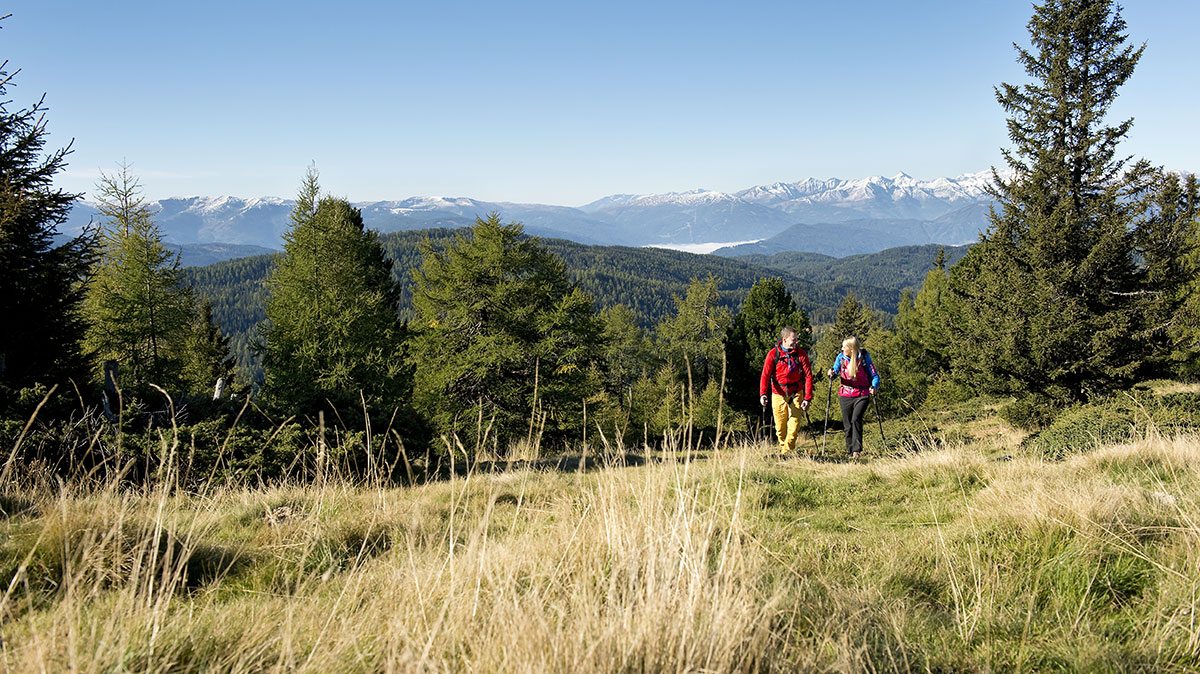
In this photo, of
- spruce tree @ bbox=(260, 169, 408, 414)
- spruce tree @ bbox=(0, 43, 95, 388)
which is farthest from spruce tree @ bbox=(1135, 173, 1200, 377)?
spruce tree @ bbox=(0, 43, 95, 388)

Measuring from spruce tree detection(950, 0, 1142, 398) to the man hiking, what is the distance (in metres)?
9.61

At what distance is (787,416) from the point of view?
989 cm

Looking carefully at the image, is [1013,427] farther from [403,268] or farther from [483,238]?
[403,268]

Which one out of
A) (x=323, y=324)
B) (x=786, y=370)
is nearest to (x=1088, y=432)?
(x=786, y=370)

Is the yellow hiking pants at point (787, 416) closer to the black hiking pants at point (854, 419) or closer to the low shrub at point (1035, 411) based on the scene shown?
the black hiking pants at point (854, 419)

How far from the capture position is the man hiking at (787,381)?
31.0ft

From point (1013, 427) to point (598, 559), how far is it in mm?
18627

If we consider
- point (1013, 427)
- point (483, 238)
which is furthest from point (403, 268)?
point (1013, 427)

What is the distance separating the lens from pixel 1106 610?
9.23 feet

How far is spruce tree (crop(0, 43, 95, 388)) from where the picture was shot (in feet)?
35.0

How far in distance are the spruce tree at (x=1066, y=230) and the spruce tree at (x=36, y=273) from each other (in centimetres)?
2131

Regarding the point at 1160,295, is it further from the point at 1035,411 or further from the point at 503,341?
the point at 503,341

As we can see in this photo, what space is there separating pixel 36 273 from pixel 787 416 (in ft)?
46.3

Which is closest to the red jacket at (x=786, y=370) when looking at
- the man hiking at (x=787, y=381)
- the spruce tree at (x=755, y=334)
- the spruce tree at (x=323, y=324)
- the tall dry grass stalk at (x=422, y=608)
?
the man hiking at (x=787, y=381)
